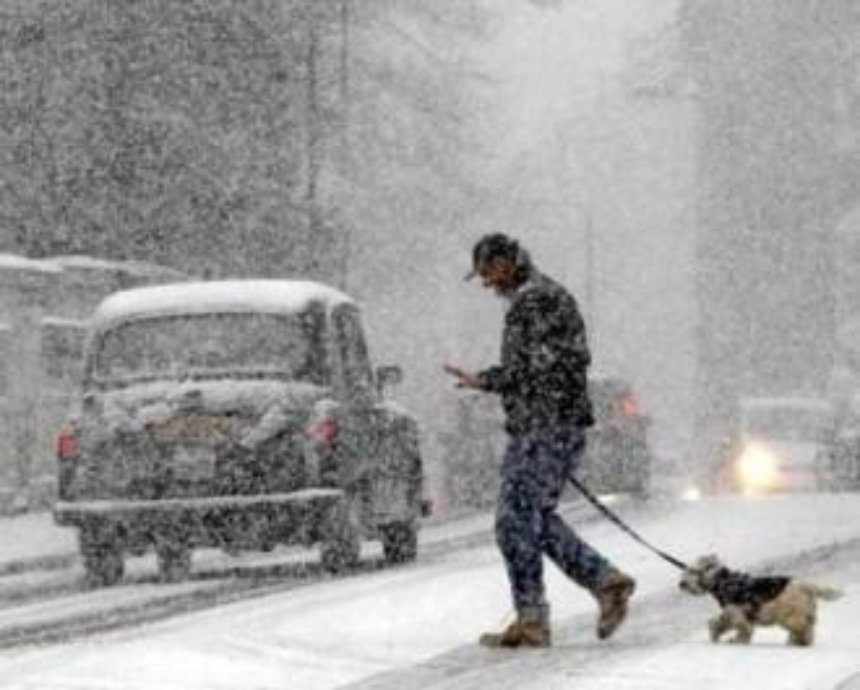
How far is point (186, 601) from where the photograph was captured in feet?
48.6

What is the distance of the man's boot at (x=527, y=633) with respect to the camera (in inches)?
425

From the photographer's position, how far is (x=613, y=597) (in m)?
10.9

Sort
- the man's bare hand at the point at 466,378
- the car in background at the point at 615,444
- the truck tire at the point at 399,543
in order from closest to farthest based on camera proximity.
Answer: the man's bare hand at the point at 466,378, the truck tire at the point at 399,543, the car in background at the point at 615,444

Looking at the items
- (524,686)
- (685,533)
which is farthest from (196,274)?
(524,686)

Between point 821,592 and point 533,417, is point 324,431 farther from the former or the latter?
point 821,592

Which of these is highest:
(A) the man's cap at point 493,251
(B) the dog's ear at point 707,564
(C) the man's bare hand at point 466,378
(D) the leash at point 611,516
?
(A) the man's cap at point 493,251

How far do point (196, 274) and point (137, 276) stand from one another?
23.5ft

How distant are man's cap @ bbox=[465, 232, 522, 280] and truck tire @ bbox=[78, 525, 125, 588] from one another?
634 cm

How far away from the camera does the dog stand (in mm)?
10555

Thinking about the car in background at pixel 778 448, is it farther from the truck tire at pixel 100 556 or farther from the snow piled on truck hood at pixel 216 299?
the truck tire at pixel 100 556

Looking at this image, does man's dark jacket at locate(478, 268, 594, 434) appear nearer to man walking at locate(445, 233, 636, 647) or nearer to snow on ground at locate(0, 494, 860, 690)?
man walking at locate(445, 233, 636, 647)

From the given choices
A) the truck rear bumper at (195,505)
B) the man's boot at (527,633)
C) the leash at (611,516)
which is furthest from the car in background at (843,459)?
the man's boot at (527,633)

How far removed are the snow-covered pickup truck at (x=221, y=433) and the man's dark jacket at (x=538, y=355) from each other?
5.50m

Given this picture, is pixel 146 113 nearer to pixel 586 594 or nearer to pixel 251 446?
pixel 251 446
